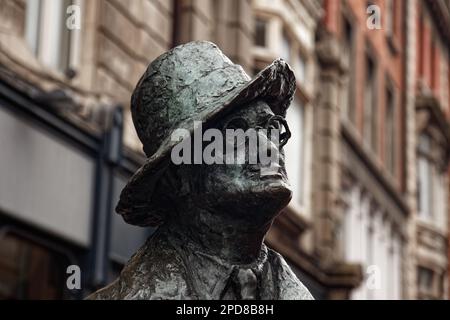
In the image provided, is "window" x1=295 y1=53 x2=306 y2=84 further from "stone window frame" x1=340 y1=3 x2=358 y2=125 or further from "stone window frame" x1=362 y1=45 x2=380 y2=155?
"stone window frame" x1=362 y1=45 x2=380 y2=155

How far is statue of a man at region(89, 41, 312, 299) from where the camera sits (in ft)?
12.7

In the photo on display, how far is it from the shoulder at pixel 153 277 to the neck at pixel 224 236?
0.08 m

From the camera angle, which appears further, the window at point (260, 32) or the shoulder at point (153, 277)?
the window at point (260, 32)

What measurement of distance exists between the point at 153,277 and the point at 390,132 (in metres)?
32.1

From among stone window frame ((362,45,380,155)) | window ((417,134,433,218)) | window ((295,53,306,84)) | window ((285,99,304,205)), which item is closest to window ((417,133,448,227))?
window ((417,134,433,218))

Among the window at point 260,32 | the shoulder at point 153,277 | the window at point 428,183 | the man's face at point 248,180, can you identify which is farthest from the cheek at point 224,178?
the window at point 428,183

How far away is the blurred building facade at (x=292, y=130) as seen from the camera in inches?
538

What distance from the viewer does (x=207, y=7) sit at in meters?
19.0

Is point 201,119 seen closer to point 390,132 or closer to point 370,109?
point 370,109

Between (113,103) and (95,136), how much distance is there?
0.58 meters

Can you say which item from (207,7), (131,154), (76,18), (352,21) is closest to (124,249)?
(131,154)

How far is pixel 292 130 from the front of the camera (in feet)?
78.7

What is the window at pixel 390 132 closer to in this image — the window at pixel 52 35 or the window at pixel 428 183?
the window at pixel 428 183
